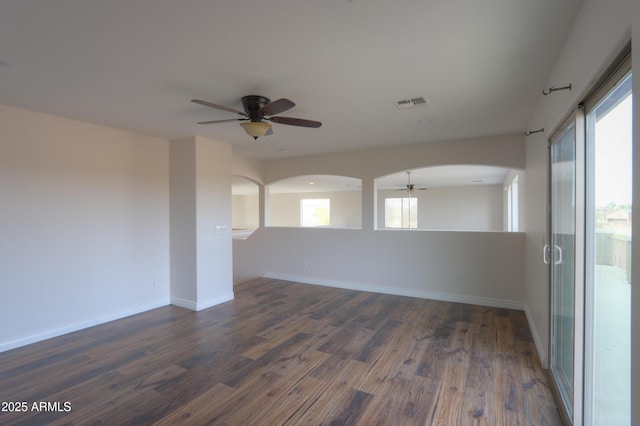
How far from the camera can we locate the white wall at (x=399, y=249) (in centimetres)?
445

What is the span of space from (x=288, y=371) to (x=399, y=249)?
3035 millimetres

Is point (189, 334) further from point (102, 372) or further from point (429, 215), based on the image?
point (429, 215)

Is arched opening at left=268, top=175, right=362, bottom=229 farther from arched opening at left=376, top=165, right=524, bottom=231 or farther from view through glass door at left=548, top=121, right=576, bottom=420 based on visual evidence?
view through glass door at left=548, top=121, right=576, bottom=420

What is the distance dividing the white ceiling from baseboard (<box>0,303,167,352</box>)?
2.43m

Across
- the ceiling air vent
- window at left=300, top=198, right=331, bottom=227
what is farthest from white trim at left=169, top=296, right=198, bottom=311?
window at left=300, top=198, right=331, bottom=227

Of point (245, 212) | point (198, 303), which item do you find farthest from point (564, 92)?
point (245, 212)

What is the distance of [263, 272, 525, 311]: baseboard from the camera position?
14.6 feet

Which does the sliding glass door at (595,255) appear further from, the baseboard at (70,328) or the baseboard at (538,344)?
the baseboard at (70,328)

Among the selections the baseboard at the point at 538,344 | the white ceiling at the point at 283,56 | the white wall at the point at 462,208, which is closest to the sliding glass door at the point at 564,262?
the baseboard at the point at 538,344

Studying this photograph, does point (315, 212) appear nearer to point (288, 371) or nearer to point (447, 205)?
point (447, 205)

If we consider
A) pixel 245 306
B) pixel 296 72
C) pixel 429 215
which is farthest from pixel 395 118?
pixel 429 215

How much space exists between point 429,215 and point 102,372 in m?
10.5

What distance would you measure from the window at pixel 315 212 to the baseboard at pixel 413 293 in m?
7.18

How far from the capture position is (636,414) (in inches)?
40.1
